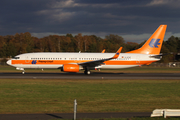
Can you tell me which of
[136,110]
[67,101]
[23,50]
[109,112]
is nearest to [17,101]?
[67,101]

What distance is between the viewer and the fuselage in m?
32.3

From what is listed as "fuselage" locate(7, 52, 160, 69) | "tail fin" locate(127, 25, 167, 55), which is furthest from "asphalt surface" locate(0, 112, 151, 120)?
"tail fin" locate(127, 25, 167, 55)

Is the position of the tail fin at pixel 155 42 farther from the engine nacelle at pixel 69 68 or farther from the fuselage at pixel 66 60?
the engine nacelle at pixel 69 68

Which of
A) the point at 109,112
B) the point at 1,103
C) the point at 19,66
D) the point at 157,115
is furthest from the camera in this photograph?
the point at 19,66

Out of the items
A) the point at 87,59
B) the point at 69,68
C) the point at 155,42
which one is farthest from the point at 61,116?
the point at 155,42

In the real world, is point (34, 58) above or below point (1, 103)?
above

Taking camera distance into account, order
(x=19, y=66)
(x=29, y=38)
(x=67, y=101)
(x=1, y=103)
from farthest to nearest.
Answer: (x=29, y=38)
(x=19, y=66)
(x=67, y=101)
(x=1, y=103)

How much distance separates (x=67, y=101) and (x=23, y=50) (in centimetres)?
8245

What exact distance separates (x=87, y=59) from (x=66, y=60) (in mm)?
3616

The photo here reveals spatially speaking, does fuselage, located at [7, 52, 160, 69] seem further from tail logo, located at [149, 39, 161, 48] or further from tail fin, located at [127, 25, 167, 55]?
tail logo, located at [149, 39, 161, 48]

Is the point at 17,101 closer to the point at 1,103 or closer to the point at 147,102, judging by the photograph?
the point at 1,103

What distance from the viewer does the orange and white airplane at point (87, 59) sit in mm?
32250

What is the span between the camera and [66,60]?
108 feet

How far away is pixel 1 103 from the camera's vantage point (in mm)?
11961
